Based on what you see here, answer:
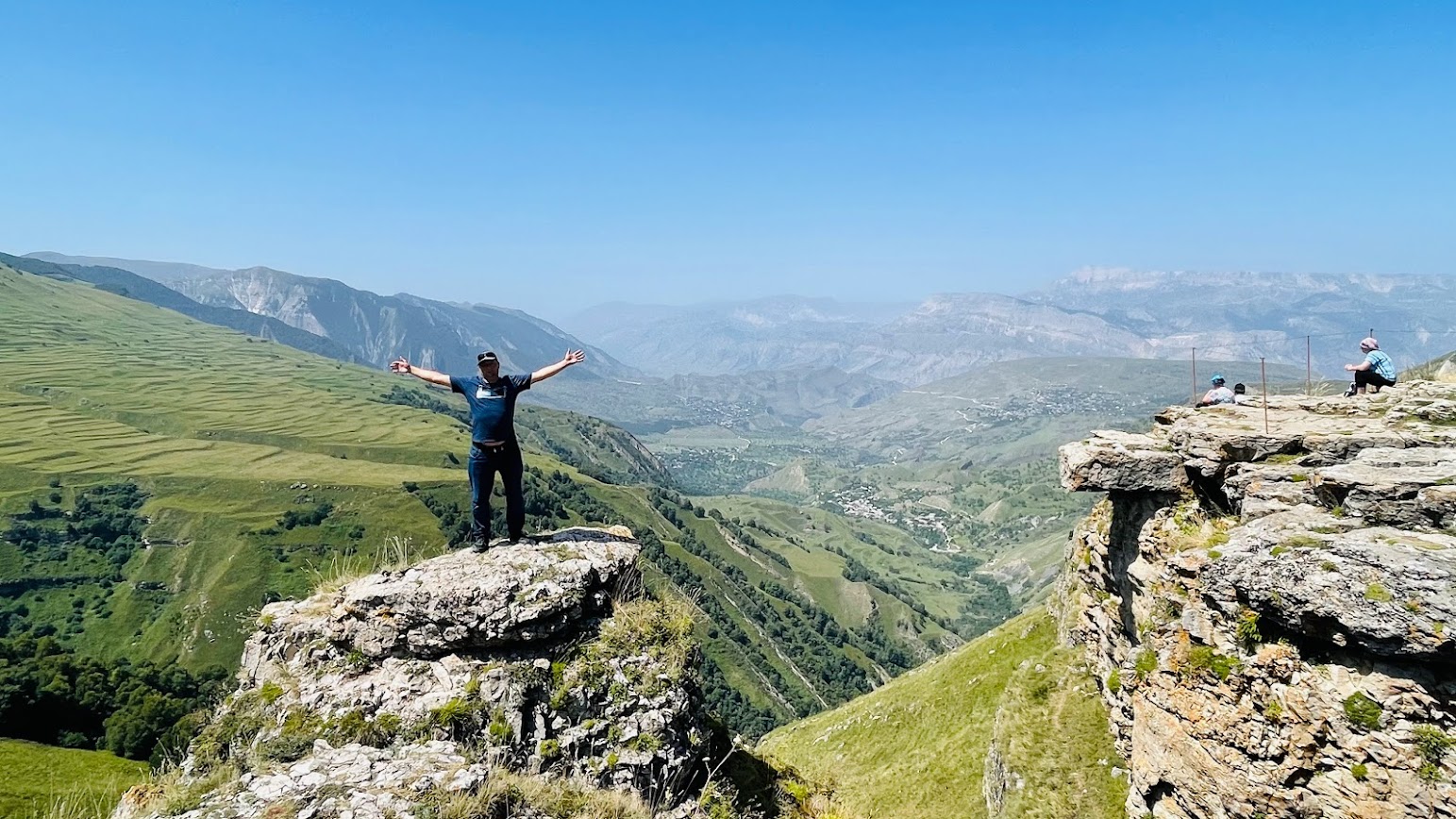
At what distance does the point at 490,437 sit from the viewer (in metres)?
13.0

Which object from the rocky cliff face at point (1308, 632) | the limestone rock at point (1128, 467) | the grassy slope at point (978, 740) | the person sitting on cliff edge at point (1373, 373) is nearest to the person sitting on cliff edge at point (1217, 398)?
the person sitting on cliff edge at point (1373, 373)

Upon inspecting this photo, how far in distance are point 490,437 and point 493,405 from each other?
63cm

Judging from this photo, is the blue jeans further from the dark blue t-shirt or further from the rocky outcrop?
the rocky outcrop

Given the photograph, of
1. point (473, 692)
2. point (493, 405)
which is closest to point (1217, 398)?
point (493, 405)

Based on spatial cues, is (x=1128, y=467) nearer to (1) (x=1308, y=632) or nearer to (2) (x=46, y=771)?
(1) (x=1308, y=632)

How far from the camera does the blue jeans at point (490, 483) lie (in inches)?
517

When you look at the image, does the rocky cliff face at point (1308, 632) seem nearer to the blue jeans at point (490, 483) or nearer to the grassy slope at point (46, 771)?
the blue jeans at point (490, 483)

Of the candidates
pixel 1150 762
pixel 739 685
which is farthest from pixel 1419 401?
pixel 739 685

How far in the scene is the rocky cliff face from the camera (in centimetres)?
1091

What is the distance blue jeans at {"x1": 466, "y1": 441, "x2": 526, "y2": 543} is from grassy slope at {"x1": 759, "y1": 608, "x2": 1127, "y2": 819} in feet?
30.2

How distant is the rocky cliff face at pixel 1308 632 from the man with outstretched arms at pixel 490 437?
1457 centimetres

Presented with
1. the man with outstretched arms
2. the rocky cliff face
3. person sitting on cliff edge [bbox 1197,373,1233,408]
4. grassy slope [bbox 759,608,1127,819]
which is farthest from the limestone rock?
the man with outstretched arms

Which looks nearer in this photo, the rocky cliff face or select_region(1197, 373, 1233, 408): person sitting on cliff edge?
the rocky cliff face

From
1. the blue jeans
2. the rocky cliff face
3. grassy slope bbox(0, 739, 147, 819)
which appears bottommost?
grassy slope bbox(0, 739, 147, 819)
